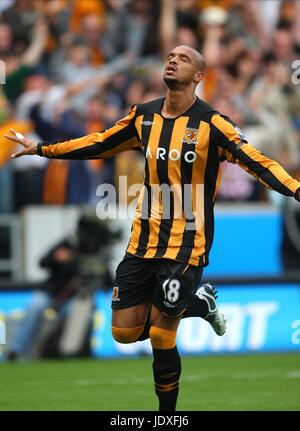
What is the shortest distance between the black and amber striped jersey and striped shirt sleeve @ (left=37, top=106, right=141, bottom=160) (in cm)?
16

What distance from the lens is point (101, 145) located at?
803 centimetres

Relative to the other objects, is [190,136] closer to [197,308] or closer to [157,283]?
[157,283]

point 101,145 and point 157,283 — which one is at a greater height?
point 101,145

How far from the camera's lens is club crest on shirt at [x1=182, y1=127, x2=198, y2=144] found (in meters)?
7.58

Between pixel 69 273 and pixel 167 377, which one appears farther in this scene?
pixel 69 273

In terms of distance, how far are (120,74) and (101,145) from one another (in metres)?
8.54

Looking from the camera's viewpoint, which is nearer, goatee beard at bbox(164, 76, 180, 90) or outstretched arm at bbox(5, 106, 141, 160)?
goatee beard at bbox(164, 76, 180, 90)

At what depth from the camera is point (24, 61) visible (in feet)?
50.6

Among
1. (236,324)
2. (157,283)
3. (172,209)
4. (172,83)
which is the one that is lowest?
(236,324)

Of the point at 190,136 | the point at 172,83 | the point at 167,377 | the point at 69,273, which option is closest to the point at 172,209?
the point at 190,136

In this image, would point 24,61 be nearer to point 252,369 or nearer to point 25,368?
point 25,368

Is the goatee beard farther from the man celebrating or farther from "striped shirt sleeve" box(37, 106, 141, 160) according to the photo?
"striped shirt sleeve" box(37, 106, 141, 160)

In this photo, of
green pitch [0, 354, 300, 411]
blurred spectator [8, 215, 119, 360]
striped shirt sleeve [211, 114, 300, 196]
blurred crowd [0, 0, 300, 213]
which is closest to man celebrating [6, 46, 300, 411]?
striped shirt sleeve [211, 114, 300, 196]
